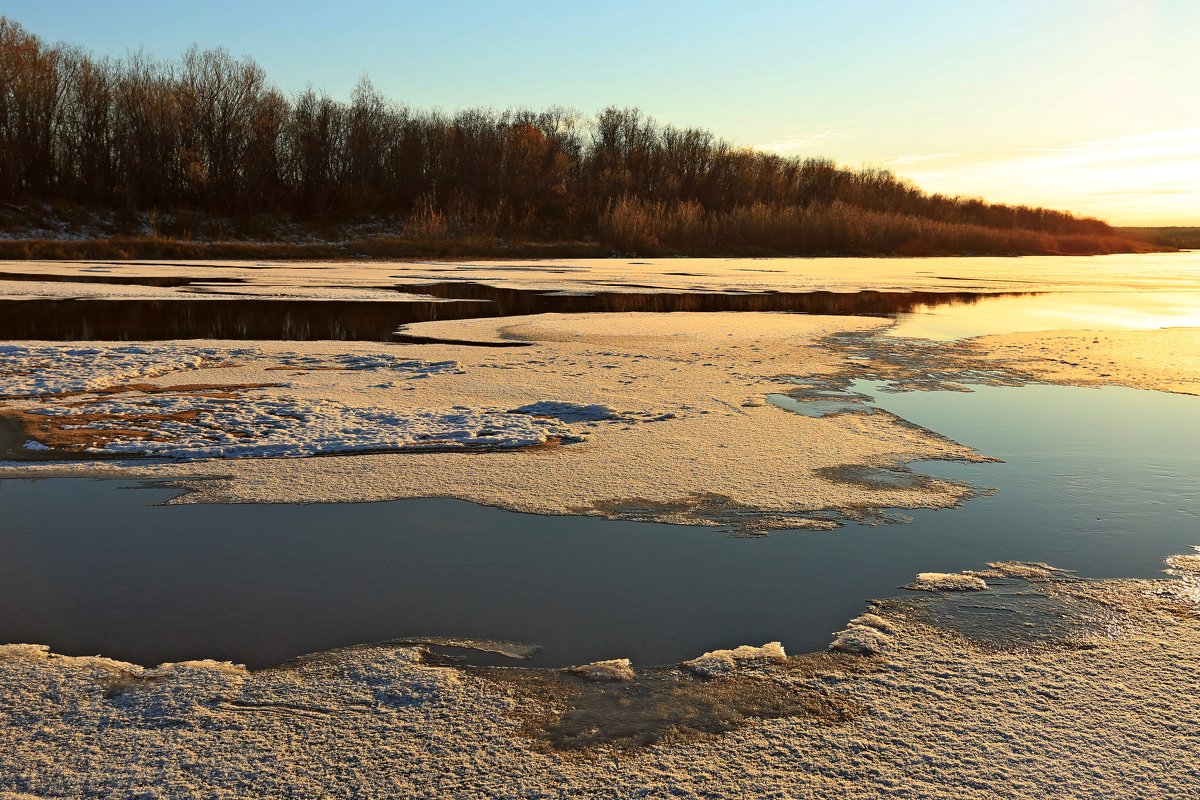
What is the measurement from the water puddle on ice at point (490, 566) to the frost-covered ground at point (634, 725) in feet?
0.55

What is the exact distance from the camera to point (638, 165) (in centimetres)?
5225

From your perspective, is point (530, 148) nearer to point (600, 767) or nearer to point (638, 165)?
point (638, 165)

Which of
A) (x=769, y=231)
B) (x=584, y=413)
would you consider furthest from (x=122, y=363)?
(x=769, y=231)

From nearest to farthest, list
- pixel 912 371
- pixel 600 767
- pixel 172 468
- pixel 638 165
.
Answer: pixel 600 767 → pixel 172 468 → pixel 912 371 → pixel 638 165

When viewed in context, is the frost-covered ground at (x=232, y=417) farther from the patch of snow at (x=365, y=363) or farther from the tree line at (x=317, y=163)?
the tree line at (x=317, y=163)

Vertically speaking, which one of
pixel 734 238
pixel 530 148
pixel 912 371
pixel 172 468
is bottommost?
pixel 172 468

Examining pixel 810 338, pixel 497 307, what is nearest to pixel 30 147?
pixel 497 307

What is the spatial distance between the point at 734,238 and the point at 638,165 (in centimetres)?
1571

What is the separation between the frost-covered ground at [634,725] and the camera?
199cm

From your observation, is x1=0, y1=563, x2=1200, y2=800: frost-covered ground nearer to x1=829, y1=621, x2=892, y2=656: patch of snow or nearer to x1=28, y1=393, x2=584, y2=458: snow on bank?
x1=829, y1=621, x2=892, y2=656: patch of snow

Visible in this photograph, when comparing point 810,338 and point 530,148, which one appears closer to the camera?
point 810,338

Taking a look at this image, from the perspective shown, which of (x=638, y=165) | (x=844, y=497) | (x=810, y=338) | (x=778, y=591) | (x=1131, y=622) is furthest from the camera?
(x=638, y=165)

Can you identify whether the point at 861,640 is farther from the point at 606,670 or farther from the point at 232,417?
the point at 232,417

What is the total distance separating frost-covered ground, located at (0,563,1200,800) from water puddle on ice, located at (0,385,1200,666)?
0.17 m
